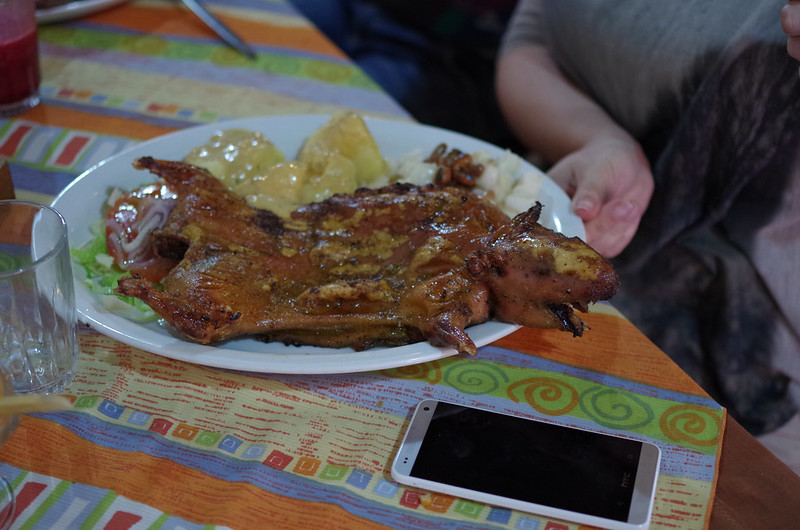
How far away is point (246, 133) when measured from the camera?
5.48 ft

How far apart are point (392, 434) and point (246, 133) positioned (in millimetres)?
897

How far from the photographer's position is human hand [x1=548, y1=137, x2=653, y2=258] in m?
1.55

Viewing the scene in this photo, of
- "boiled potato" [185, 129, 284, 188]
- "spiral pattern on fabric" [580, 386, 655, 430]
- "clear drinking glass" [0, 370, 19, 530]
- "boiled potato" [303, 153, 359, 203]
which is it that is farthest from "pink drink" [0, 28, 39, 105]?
"spiral pattern on fabric" [580, 386, 655, 430]

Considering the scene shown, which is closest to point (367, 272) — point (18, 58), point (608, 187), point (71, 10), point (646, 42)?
point (608, 187)

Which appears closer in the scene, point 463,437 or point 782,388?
point 463,437

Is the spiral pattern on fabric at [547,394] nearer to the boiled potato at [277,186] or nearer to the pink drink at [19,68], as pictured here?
the boiled potato at [277,186]

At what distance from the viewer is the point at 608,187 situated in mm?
1667

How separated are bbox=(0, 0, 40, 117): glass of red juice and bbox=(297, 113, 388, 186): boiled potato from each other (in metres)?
0.80

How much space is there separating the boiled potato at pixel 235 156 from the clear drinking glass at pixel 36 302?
48cm

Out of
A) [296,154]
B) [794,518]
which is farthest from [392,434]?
[296,154]

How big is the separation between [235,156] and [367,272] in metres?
0.56

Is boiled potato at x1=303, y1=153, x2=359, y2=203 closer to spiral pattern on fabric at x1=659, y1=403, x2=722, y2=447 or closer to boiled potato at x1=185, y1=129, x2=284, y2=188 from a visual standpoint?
boiled potato at x1=185, y1=129, x2=284, y2=188

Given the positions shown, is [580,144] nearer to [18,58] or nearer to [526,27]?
[526,27]

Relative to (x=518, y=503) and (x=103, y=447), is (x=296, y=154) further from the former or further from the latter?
(x=518, y=503)
